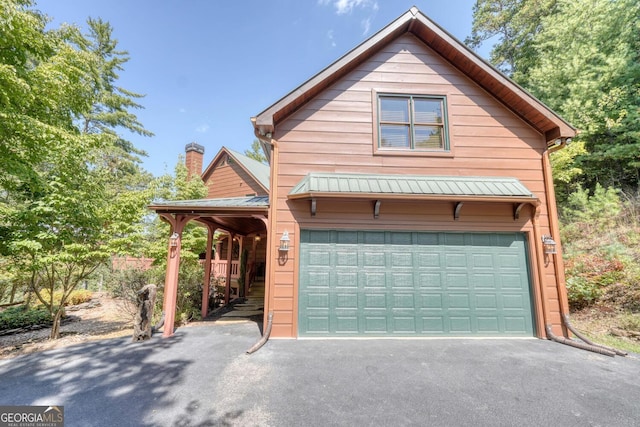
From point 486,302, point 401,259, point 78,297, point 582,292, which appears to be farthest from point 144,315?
point 582,292

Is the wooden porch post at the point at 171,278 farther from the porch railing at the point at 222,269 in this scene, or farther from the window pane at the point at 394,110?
the window pane at the point at 394,110

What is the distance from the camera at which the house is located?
5.28 meters

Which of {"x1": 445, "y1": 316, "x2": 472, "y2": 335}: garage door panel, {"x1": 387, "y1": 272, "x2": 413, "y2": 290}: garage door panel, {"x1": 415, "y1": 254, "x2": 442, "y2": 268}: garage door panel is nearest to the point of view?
{"x1": 445, "y1": 316, "x2": 472, "y2": 335}: garage door panel

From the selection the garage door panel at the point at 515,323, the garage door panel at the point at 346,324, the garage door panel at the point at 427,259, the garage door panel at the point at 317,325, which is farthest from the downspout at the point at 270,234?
the garage door panel at the point at 515,323

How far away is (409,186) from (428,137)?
5.41 ft

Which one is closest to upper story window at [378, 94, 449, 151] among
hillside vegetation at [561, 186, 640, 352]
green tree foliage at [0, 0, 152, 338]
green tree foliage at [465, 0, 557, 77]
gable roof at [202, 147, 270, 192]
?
hillside vegetation at [561, 186, 640, 352]

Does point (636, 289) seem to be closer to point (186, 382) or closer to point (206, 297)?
point (186, 382)

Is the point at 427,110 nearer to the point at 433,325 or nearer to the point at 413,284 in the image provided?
the point at 413,284

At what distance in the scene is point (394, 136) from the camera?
19.9 ft

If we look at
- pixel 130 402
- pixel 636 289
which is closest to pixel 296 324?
pixel 130 402

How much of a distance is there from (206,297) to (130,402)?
15.5 ft

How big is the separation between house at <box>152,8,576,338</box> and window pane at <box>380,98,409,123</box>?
25 millimetres

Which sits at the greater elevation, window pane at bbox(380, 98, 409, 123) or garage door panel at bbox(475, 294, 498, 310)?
window pane at bbox(380, 98, 409, 123)

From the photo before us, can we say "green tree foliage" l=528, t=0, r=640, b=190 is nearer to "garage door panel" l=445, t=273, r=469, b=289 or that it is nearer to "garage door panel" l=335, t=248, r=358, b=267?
"garage door panel" l=445, t=273, r=469, b=289
